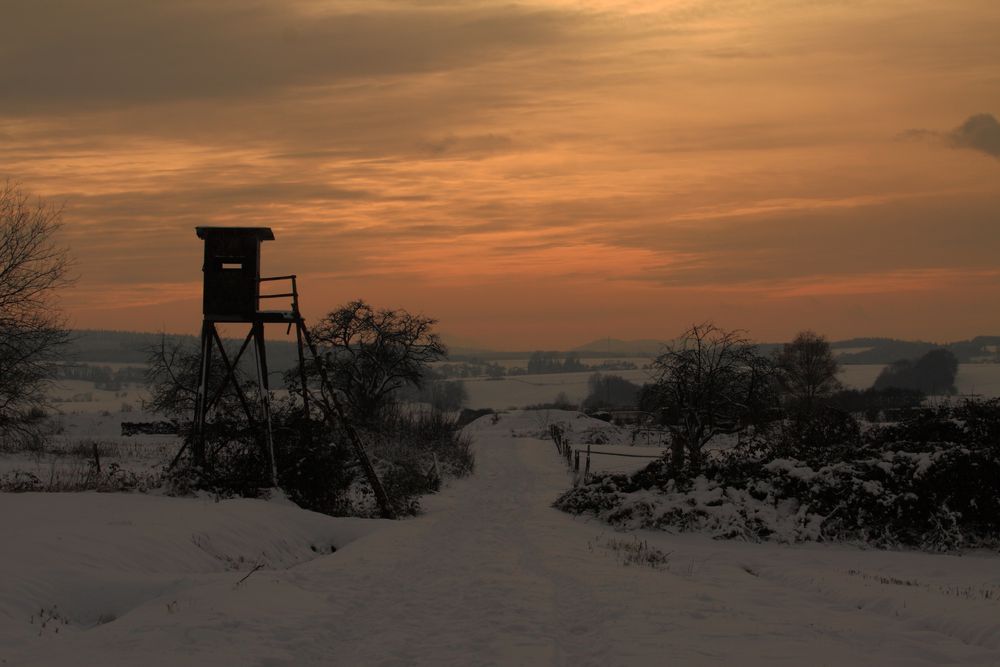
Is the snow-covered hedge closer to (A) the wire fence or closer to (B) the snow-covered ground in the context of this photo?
(B) the snow-covered ground

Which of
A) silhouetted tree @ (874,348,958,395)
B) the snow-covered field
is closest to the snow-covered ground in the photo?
the snow-covered field

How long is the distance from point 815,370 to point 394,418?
54714 mm

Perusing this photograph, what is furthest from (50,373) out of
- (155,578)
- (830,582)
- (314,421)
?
(830,582)

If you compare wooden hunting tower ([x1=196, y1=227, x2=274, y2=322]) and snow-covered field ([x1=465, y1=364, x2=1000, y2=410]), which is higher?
wooden hunting tower ([x1=196, y1=227, x2=274, y2=322])

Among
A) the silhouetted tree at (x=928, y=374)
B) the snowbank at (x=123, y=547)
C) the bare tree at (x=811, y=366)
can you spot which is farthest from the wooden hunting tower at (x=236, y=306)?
the silhouetted tree at (x=928, y=374)

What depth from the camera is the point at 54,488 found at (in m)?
18.6

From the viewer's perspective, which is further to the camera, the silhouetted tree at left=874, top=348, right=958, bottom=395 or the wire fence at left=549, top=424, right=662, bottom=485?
the silhouetted tree at left=874, top=348, right=958, bottom=395

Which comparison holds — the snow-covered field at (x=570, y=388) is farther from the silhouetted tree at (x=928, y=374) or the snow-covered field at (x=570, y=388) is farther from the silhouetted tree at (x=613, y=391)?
the silhouetted tree at (x=613, y=391)

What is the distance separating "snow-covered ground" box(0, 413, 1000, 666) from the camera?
865cm

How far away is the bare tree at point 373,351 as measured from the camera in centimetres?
5419

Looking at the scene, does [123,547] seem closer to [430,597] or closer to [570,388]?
[430,597]

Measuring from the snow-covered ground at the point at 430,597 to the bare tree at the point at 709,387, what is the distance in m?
12.4

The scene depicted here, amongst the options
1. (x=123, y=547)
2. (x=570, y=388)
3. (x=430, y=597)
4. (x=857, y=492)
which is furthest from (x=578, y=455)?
(x=570, y=388)

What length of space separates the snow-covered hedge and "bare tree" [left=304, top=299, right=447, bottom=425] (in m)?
32.5
